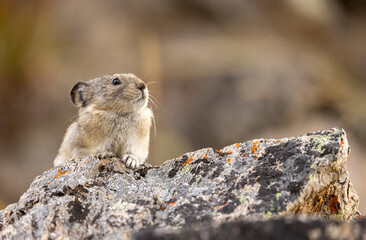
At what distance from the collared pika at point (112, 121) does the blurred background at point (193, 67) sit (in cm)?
572

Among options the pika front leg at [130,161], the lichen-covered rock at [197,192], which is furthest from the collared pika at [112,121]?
the lichen-covered rock at [197,192]

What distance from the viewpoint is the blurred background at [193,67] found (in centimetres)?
1462

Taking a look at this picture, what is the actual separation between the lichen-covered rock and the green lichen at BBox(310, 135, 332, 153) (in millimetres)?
10

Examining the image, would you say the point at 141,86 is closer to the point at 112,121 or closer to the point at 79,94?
the point at 112,121

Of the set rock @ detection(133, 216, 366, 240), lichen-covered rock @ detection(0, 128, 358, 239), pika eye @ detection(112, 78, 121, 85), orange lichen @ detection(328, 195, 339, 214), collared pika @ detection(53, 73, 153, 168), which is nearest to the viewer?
rock @ detection(133, 216, 366, 240)

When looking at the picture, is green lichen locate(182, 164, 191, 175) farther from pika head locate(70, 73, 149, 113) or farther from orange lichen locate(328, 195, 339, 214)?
pika head locate(70, 73, 149, 113)

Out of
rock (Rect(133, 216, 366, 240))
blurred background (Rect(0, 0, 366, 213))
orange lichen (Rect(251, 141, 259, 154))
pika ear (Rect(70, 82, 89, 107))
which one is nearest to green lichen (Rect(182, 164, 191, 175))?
orange lichen (Rect(251, 141, 259, 154))

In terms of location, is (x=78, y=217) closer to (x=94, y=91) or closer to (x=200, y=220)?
(x=200, y=220)

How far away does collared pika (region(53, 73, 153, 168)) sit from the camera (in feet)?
22.8

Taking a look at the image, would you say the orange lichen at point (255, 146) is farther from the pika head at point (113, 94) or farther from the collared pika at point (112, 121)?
the pika head at point (113, 94)

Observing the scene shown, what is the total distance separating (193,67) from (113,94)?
8948 millimetres

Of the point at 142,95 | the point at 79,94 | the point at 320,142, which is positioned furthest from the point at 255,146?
the point at 79,94

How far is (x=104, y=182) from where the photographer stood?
5273 mm

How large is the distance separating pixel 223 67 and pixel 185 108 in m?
2.01
